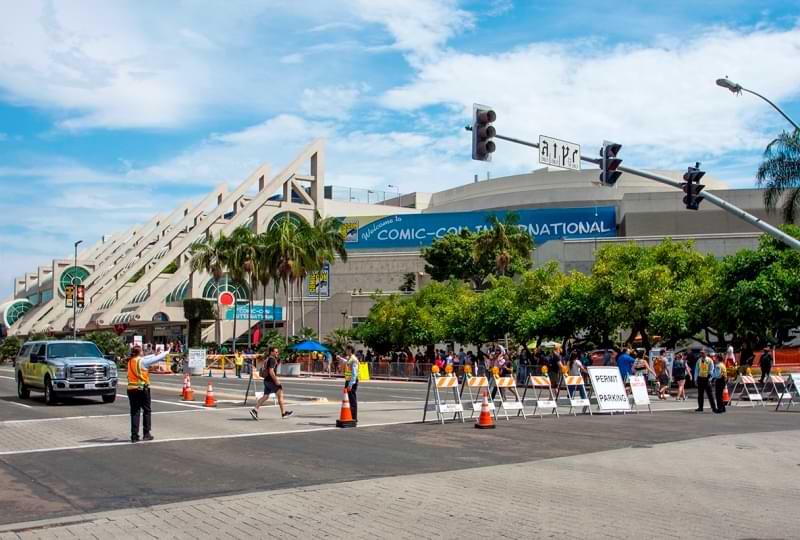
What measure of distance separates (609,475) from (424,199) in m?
103

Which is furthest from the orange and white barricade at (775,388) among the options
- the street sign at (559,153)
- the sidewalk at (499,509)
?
the sidewalk at (499,509)

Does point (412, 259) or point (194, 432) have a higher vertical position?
point (412, 259)

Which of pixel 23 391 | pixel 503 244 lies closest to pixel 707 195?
pixel 23 391

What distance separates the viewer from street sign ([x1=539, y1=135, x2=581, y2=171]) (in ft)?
61.0

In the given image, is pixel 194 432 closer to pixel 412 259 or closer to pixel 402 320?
pixel 402 320

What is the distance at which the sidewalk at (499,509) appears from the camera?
773 centimetres

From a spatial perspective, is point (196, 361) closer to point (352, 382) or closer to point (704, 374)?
point (352, 382)

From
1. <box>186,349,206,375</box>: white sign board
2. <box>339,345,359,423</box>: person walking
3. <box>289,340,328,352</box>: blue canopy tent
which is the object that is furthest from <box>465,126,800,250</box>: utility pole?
<box>186,349,206,375</box>: white sign board

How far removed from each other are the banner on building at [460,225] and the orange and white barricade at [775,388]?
52241 millimetres

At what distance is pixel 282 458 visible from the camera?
1271cm

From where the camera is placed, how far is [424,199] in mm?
113000

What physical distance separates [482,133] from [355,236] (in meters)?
77.3

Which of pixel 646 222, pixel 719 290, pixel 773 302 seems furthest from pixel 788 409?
pixel 646 222

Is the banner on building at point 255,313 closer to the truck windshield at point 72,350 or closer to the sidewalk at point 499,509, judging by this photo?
the truck windshield at point 72,350
